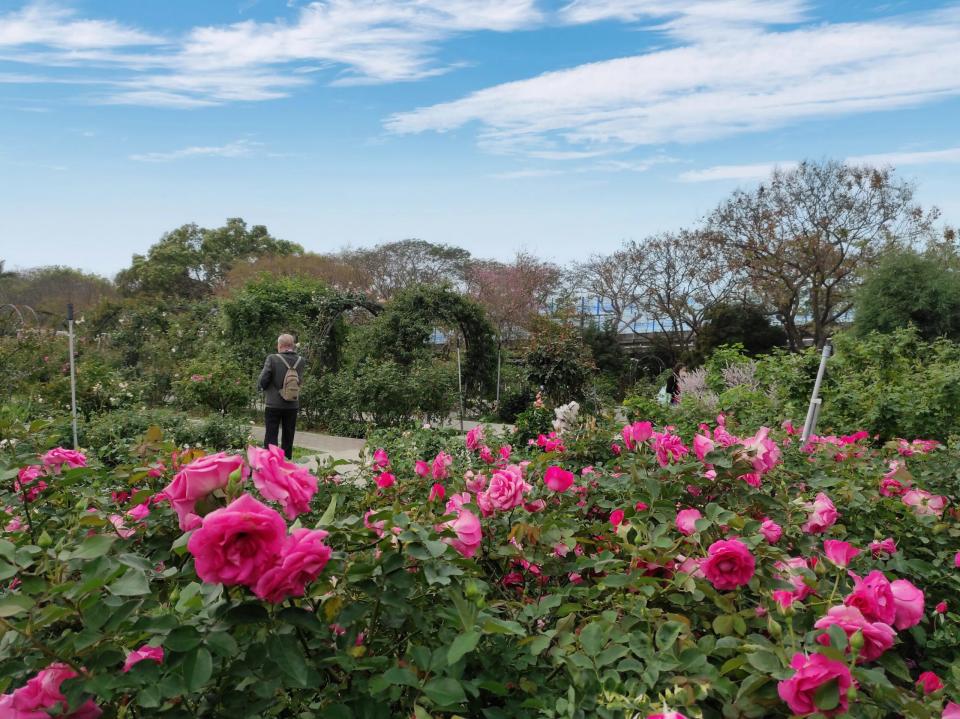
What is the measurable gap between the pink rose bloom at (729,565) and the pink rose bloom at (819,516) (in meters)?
0.43

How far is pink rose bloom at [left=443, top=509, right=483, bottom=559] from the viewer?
117 centimetres

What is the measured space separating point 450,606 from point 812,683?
474mm

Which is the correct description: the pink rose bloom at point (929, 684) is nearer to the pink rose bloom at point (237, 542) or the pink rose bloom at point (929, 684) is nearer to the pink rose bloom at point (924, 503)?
the pink rose bloom at point (924, 503)

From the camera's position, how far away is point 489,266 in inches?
960

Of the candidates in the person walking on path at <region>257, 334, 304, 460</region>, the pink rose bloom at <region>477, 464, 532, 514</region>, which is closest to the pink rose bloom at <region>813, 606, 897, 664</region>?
the pink rose bloom at <region>477, 464, 532, 514</region>

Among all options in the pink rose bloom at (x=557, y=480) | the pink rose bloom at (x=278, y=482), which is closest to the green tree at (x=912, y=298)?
the pink rose bloom at (x=557, y=480)

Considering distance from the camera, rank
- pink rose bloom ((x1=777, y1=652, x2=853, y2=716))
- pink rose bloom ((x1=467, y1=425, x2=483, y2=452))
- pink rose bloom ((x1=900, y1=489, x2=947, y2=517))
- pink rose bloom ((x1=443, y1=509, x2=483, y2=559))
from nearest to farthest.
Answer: pink rose bloom ((x1=777, y1=652, x2=853, y2=716)) → pink rose bloom ((x1=443, y1=509, x2=483, y2=559)) → pink rose bloom ((x1=900, y1=489, x2=947, y2=517)) → pink rose bloom ((x1=467, y1=425, x2=483, y2=452))

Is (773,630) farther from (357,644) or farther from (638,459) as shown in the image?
(638,459)

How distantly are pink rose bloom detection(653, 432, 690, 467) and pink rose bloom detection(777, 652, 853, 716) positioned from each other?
0.79 meters

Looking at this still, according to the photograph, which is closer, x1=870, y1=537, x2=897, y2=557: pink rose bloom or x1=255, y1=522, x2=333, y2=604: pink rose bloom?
x1=255, y1=522, x2=333, y2=604: pink rose bloom

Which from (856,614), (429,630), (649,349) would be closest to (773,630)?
(856,614)

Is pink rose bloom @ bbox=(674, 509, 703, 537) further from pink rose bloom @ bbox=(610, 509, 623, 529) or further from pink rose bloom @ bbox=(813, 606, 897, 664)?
pink rose bloom @ bbox=(813, 606, 897, 664)

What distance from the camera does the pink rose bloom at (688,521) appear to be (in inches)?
51.1

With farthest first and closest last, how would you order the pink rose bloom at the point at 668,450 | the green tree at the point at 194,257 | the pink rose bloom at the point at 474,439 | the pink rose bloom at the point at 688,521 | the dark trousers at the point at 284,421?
the green tree at the point at 194,257 < the dark trousers at the point at 284,421 < the pink rose bloom at the point at 474,439 < the pink rose bloom at the point at 668,450 < the pink rose bloom at the point at 688,521
